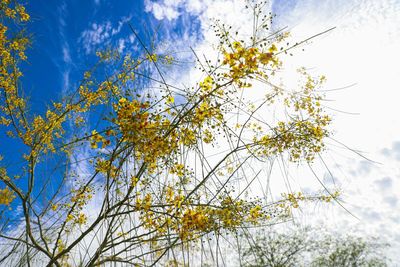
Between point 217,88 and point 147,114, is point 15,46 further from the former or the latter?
point 217,88

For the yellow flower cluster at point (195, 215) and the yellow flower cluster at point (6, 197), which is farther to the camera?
the yellow flower cluster at point (6, 197)

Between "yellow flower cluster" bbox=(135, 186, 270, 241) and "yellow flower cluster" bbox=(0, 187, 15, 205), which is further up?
"yellow flower cluster" bbox=(0, 187, 15, 205)

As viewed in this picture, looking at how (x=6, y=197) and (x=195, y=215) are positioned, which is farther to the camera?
(x=6, y=197)

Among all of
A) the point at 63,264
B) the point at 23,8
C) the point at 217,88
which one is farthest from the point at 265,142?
the point at 23,8

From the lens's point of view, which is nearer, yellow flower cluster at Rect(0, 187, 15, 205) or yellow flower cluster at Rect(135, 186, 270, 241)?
yellow flower cluster at Rect(135, 186, 270, 241)

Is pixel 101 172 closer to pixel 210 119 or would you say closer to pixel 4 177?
pixel 210 119

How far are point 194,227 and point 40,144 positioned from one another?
4.25 meters

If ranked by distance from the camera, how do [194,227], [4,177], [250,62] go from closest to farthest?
[250,62]
[194,227]
[4,177]

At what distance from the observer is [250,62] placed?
2234mm

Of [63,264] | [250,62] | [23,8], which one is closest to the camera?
[250,62]

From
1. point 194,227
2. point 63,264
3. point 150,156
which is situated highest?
point 150,156

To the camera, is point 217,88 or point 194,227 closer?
point 217,88

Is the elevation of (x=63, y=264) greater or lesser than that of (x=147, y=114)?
lesser

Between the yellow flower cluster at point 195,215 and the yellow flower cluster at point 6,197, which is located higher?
the yellow flower cluster at point 6,197
